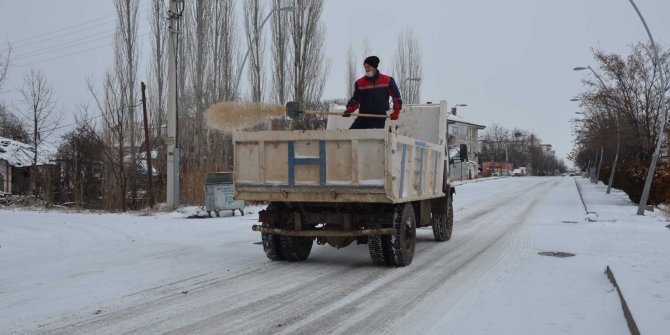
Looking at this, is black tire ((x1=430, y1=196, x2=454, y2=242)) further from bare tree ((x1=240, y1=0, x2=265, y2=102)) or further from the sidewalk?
bare tree ((x1=240, y1=0, x2=265, y2=102))

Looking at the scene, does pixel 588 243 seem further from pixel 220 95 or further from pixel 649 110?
pixel 220 95

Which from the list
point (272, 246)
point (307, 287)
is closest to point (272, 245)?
point (272, 246)

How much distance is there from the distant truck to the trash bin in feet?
26.6

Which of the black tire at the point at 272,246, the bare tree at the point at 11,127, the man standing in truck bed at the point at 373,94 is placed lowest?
the black tire at the point at 272,246

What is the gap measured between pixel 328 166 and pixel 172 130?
12409 millimetres

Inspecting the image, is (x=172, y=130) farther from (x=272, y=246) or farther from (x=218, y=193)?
(x=272, y=246)

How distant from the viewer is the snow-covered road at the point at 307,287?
17.6 feet

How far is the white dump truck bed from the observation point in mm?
7566

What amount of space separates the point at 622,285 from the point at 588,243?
5.00 metres

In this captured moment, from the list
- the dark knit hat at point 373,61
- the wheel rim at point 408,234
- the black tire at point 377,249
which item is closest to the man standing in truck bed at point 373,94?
the dark knit hat at point 373,61

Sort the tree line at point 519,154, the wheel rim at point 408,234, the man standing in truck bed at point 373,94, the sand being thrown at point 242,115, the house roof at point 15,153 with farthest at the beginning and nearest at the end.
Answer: the tree line at point 519,154, the house roof at point 15,153, the sand being thrown at point 242,115, the man standing in truck bed at point 373,94, the wheel rim at point 408,234

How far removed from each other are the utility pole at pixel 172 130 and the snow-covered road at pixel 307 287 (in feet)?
21.1

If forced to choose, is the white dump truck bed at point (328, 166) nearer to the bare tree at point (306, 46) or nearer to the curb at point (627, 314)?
the curb at point (627, 314)

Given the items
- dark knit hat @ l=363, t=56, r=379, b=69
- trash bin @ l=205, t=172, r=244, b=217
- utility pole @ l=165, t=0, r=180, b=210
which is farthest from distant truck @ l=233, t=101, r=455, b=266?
utility pole @ l=165, t=0, r=180, b=210
